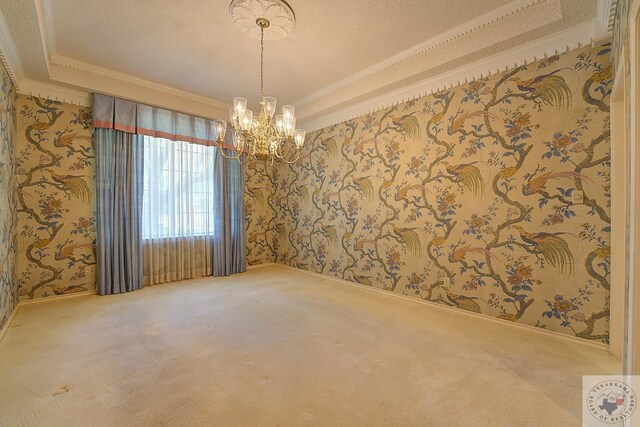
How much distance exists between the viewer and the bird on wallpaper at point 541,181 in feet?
7.35

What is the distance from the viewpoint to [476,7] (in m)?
2.21

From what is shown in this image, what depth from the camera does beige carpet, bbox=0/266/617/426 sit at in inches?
55.4

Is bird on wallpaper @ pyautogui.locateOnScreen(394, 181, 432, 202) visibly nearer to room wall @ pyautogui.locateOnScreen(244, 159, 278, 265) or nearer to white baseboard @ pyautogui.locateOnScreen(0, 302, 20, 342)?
room wall @ pyautogui.locateOnScreen(244, 159, 278, 265)

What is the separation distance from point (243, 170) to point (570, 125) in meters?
4.18

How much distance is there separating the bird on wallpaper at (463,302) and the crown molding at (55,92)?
4.88m

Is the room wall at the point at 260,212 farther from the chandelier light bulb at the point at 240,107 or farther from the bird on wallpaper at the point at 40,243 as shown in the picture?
the chandelier light bulb at the point at 240,107

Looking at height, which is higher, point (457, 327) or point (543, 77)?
point (543, 77)

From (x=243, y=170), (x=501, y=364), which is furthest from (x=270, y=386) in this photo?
(x=243, y=170)

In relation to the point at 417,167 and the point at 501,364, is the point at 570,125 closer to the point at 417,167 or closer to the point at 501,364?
the point at 417,167

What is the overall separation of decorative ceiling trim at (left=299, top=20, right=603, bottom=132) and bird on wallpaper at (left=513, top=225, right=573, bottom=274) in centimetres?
157

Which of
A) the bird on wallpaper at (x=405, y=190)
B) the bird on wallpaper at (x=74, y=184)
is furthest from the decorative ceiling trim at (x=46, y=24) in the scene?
the bird on wallpaper at (x=405, y=190)

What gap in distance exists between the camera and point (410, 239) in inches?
127

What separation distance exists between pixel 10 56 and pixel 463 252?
467 centimetres

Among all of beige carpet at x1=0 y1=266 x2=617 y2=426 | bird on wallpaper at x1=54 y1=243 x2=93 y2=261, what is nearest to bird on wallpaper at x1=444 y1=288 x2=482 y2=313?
beige carpet at x1=0 y1=266 x2=617 y2=426
